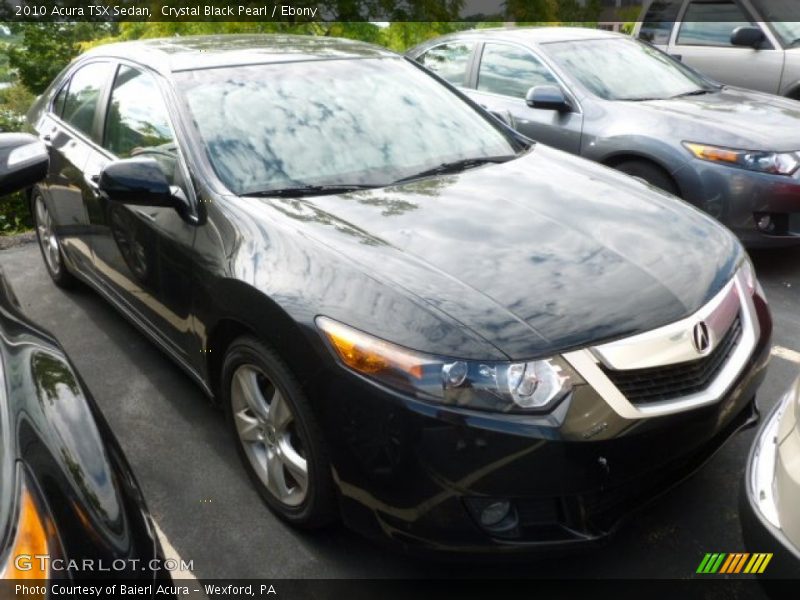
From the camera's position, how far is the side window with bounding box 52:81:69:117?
443 cm

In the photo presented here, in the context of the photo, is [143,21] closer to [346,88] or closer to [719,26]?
[719,26]

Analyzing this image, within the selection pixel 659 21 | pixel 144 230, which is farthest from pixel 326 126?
pixel 659 21

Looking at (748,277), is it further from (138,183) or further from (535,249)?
(138,183)

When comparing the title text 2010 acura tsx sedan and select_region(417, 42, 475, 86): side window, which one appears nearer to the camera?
the title text 2010 acura tsx sedan

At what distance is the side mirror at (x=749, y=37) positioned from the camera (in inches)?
297

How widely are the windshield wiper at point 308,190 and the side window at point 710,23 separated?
21.1 feet

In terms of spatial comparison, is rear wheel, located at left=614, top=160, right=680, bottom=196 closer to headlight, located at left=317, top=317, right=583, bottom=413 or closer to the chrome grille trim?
the chrome grille trim

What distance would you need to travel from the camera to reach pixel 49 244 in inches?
191

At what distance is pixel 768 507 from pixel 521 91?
178 inches

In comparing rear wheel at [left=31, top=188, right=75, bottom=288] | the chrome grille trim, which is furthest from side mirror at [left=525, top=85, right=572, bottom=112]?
rear wheel at [left=31, top=188, right=75, bottom=288]

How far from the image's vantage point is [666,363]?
2162 millimetres

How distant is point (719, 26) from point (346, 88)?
6.13 metres

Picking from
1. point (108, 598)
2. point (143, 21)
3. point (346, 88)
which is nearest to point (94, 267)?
point (346, 88)

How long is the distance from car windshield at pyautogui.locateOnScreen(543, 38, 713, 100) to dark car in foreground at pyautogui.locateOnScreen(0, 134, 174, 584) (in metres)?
4.59
